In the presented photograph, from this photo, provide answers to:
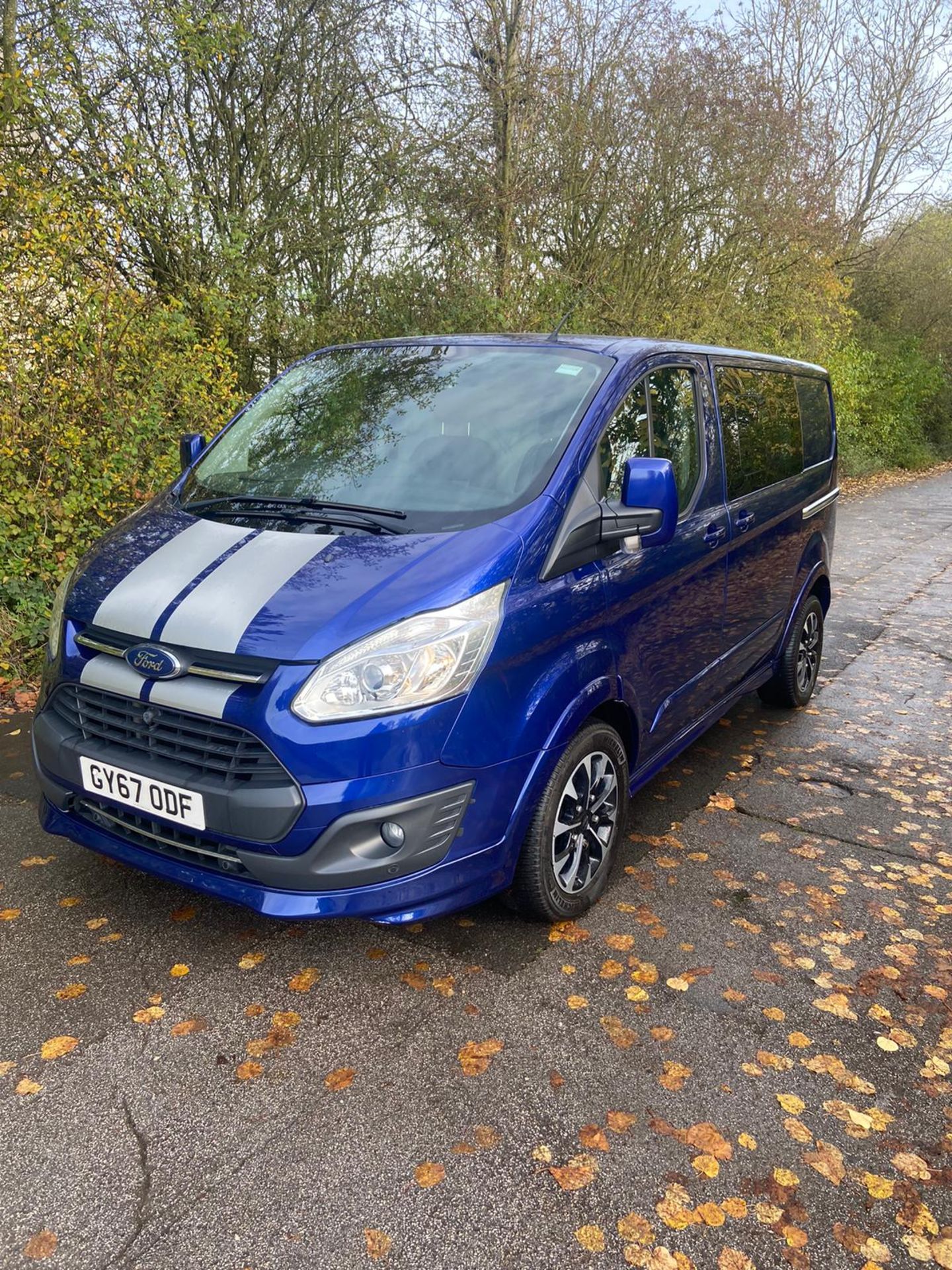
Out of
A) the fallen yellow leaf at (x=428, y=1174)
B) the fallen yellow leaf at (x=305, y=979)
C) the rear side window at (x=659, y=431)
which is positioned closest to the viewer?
the fallen yellow leaf at (x=428, y=1174)

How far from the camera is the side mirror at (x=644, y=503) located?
296 centimetres

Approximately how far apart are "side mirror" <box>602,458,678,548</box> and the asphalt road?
1.35 m

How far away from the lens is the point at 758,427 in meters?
4.44

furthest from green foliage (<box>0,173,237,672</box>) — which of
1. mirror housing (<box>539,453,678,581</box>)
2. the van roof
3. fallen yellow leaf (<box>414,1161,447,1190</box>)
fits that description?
fallen yellow leaf (<box>414,1161,447,1190</box>)

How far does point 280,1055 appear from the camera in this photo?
250 cm

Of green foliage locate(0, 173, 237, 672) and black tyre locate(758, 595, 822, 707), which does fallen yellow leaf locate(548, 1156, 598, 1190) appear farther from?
green foliage locate(0, 173, 237, 672)

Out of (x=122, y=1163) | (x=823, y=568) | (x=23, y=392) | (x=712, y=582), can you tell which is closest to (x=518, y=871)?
(x=122, y=1163)

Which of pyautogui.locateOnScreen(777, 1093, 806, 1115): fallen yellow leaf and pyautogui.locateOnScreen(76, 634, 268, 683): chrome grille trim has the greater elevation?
pyautogui.locateOnScreen(76, 634, 268, 683): chrome grille trim

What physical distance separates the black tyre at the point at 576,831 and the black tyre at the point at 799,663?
2.22 m

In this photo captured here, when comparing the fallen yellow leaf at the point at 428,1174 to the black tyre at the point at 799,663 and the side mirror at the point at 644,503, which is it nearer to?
the side mirror at the point at 644,503

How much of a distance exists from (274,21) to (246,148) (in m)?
1.11

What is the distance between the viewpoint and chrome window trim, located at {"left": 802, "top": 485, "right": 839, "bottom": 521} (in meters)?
5.04

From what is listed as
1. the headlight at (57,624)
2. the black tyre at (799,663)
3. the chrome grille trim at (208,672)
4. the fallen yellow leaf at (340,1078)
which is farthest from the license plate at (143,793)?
the black tyre at (799,663)

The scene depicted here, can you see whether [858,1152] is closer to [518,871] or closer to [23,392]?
[518,871]
